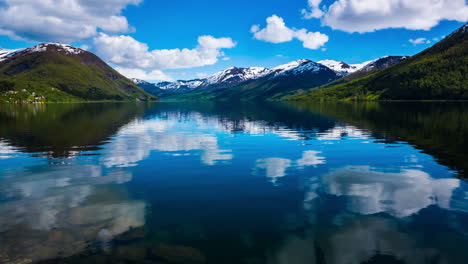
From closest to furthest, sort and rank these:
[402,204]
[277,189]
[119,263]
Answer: [119,263], [402,204], [277,189]

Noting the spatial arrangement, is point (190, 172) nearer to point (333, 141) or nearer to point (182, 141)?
point (182, 141)

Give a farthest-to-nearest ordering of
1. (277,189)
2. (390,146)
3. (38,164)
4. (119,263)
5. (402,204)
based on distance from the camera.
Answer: (390,146) < (38,164) < (277,189) < (402,204) < (119,263)

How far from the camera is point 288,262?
1250cm

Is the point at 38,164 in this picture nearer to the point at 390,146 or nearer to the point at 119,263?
the point at 119,263

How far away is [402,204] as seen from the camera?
19234mm

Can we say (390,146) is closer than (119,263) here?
No

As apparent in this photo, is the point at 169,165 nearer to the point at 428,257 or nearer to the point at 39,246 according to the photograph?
the point at 39,246

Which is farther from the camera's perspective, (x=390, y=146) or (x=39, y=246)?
(x=390, y=146)

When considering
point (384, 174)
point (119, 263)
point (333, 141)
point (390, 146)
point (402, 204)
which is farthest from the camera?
point (333, 141)

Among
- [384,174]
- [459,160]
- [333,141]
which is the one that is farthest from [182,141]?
[459,160]

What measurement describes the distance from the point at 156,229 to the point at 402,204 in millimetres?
16728

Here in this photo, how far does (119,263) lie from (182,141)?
36.8 meters

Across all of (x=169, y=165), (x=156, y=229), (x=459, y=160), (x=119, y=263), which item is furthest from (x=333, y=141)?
(x=119, y=263)

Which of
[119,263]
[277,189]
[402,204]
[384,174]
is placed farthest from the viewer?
[384,174]
